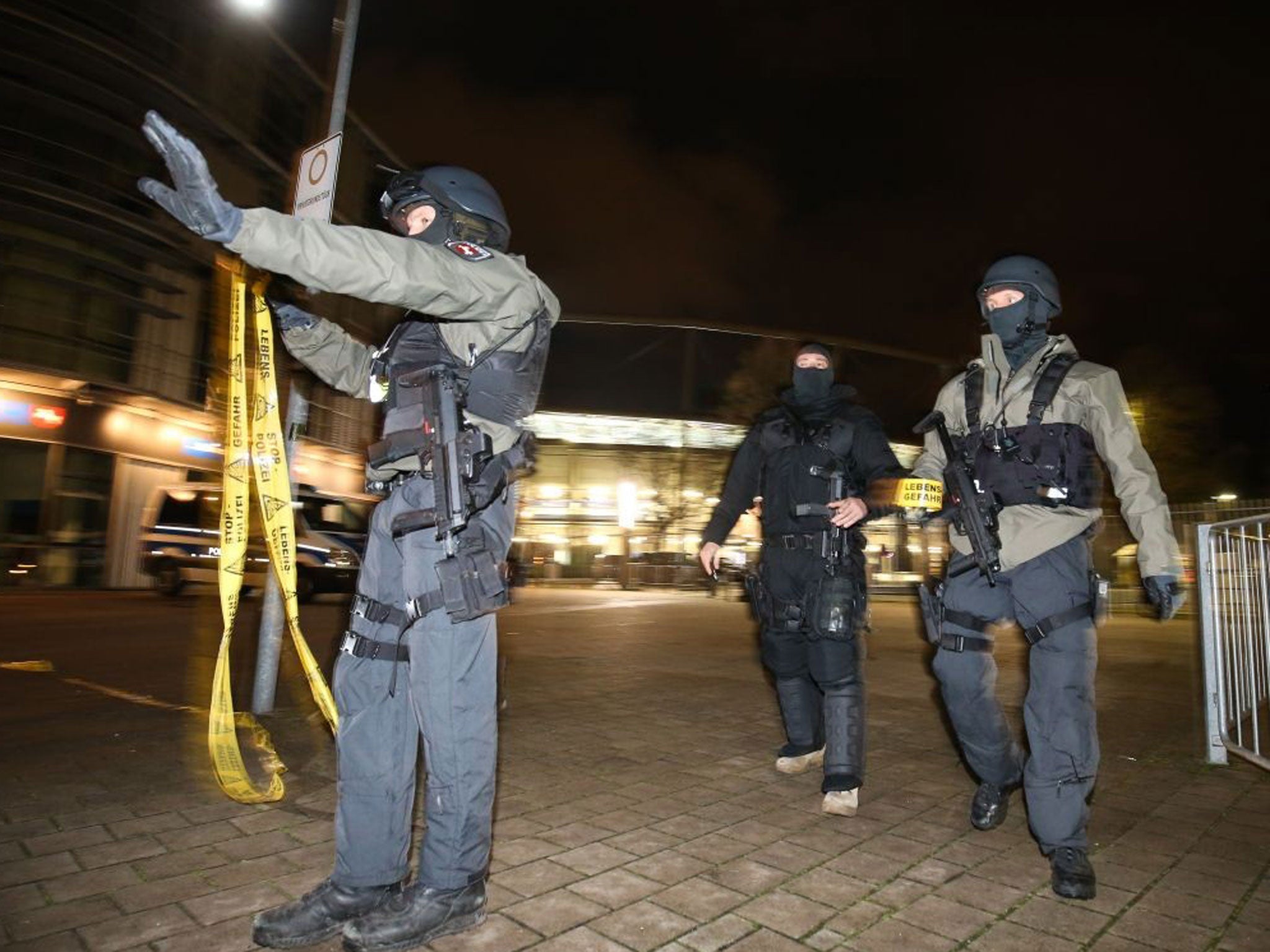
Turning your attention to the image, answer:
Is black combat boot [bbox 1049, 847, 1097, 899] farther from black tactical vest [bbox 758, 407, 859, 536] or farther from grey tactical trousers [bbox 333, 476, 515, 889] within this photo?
grey tactical trousers [bbox 333, 476, 515, 889]

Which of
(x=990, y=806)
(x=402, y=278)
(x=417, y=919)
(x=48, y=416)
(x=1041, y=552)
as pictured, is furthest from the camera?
(x=48, y=416)

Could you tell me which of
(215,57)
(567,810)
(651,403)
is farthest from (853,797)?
(651,403)

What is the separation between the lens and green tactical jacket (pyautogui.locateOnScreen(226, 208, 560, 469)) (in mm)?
1906

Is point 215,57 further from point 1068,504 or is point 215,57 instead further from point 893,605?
point 1068,504

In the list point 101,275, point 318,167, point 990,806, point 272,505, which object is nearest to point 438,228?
point 272,505

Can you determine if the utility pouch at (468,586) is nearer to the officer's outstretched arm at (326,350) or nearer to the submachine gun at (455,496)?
the submachine gun at (455,496)

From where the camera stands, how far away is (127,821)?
3123 mm

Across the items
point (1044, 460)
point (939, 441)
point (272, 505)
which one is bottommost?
point (272, 505)

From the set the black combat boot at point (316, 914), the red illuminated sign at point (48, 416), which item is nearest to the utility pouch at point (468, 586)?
the black combat boot at point (316, 914)

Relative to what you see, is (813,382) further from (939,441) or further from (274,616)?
(274,616)

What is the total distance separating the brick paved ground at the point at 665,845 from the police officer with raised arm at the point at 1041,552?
0.26 meters

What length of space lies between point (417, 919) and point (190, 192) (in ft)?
6.14

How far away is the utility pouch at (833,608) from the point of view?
3.63 m

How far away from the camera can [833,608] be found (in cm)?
365
